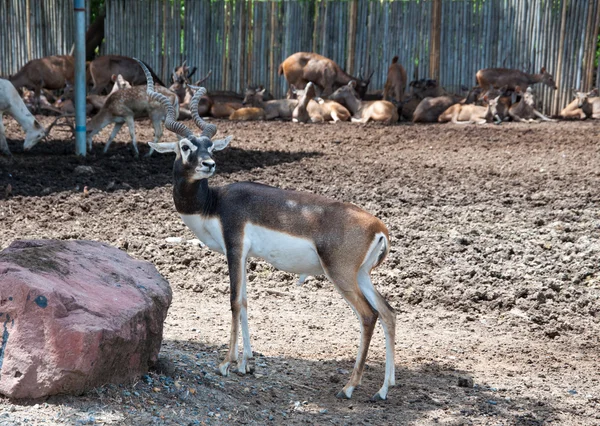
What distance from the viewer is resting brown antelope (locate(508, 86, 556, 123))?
19.5m

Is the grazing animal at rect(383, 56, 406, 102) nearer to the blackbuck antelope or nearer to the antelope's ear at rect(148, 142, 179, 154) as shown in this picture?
the antelope's ear at rect(148, 142, 179, 154)

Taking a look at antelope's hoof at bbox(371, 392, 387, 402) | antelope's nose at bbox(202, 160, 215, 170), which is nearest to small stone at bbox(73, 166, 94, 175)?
antelope's nose at bbox(202, 160, 215, 170)

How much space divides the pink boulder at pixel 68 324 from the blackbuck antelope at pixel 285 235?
2.19ft

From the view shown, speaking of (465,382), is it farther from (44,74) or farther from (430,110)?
(44,74)

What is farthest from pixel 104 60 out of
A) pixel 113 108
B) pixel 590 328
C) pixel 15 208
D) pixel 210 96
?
pixel 590 328

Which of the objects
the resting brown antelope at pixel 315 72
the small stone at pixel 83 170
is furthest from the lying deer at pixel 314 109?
the small stone at pixel 83 170

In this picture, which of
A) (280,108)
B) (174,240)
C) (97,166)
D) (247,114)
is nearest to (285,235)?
(174,240)

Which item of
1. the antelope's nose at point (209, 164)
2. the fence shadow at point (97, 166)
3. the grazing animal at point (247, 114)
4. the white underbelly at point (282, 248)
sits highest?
the antelope's nose at point (209, 164)

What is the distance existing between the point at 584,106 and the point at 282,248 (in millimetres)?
15984

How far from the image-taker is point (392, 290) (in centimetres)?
739

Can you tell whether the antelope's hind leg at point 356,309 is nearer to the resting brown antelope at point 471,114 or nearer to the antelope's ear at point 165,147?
the antelope's ear at point 165,147

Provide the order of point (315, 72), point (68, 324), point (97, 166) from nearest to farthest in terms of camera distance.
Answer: point (68, 324)
point (97, 166)
point (315, 72)

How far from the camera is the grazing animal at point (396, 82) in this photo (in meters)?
21.5

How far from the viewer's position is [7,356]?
4.11 meters
